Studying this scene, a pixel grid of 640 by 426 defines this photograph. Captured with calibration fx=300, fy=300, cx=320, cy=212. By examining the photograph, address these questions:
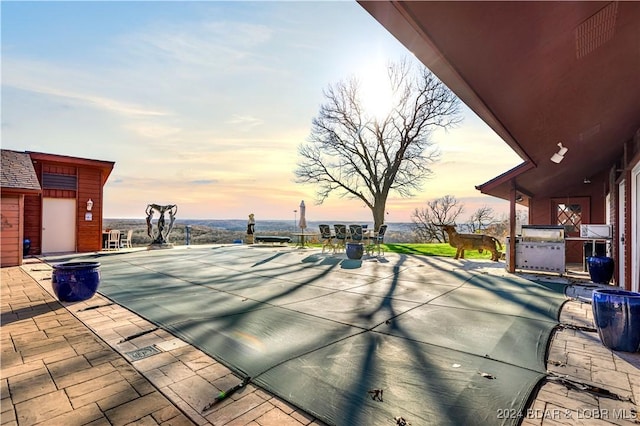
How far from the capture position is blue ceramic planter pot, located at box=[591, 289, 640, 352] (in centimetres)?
285

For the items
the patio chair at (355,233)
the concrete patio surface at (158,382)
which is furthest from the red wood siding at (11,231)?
the patio chair at (355,233)

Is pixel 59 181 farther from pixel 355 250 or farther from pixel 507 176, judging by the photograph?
pixel 507 176

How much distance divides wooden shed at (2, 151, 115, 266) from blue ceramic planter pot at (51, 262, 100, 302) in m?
8.72

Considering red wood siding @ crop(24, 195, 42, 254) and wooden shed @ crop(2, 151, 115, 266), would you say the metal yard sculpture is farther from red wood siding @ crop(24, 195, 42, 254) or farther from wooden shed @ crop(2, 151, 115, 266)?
red wood siding @ crop(24, 195, 42, 254)

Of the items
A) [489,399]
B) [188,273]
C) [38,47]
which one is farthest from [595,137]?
[38,47]

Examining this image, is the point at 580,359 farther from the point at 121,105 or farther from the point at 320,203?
the point at 320,203

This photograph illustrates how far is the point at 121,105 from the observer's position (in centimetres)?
910

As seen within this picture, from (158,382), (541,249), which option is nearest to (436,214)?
(541,249)

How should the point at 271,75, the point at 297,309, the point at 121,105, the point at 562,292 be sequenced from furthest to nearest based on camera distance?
the point at 121,105 → the point at 271,75 → the point at 562,292 → the point at 297,309

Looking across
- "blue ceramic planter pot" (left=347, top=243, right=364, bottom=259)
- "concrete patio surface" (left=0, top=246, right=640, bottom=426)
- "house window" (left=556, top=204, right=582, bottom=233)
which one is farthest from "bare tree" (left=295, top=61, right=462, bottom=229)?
"concrete patio surface" (left=0, top=246, right=640, bottom=426)

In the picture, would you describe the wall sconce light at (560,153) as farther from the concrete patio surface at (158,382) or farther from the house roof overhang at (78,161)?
the house roof overhang at (78,161)

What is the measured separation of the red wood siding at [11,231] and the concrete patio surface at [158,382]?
6291mm

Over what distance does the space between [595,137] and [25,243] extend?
16.3 m

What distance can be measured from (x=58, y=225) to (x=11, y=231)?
3542 millimetres
